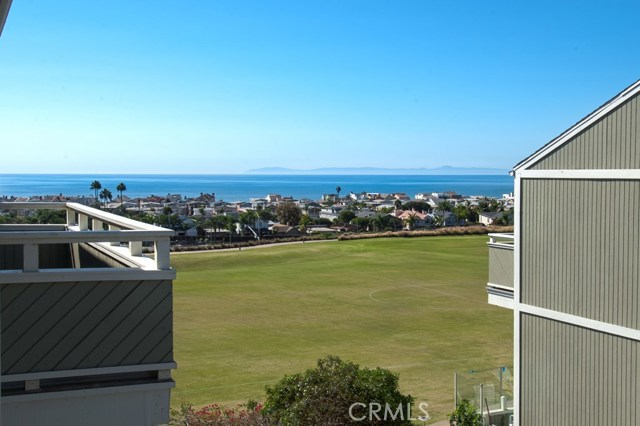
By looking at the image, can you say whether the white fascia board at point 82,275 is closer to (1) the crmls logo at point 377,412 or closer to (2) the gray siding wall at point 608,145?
Result: (2) the gray siding wall at point 608,145

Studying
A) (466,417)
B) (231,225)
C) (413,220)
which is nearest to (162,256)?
(466,417)

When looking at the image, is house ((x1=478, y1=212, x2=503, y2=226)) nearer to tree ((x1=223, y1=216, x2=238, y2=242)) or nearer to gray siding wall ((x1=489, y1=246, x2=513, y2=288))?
tree ((x1=223, y1=216, x2=238, y2=242))

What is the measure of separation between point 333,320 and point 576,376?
15.5 m

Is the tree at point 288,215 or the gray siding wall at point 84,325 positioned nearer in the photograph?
the gray siding wall at point 84,325

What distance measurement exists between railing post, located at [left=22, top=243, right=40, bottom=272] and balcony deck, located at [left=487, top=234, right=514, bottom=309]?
746 cm

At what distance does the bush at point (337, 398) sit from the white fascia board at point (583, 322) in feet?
7.51

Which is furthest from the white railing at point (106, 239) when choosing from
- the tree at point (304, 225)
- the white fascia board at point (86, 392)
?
the tree at point (304, 225)

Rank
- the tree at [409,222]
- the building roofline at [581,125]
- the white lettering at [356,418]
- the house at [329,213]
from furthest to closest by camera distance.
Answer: the house at [329,213] < the tree at [409,222] < the white lettering at [356,418] < the building roofline at [581,125]

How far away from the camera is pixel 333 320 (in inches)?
939

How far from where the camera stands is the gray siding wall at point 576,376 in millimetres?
8055

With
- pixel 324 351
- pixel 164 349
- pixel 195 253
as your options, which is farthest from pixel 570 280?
pixel 195 253

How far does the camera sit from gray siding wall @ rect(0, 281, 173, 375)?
3.88 metres

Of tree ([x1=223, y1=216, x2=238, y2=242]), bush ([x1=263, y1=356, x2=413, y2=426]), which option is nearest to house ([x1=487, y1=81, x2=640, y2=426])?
bush ([x1=263, y1=356, x2=413, y2=426])

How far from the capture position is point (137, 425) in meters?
3.97
